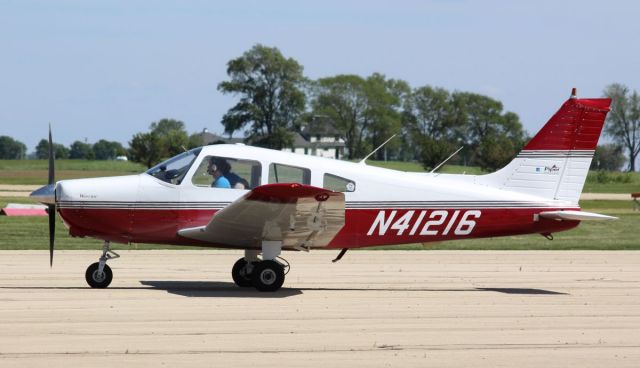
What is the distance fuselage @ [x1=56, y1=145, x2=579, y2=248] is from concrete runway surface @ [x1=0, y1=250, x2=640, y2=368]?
76 centimetres

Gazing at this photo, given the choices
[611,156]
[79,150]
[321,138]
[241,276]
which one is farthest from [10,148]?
[241,276]

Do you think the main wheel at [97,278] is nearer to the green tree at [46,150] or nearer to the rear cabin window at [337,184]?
the rear cabin window at [337,184]

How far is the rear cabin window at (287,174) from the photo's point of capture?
1234 centimetres

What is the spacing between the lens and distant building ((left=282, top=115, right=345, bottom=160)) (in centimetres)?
7900

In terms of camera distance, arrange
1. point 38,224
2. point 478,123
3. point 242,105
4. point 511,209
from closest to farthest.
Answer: point 511,209 → point 38,224 → point 242,105 → point 478,123

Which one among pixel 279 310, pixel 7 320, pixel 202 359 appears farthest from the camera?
pixel 279 310

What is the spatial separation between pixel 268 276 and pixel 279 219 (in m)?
0.85

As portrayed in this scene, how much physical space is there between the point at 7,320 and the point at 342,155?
70212mm

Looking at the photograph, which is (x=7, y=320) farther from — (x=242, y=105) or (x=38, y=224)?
(x=242, y=105)

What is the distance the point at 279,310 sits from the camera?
35.6 feet

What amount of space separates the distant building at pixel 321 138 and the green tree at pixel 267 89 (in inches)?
125

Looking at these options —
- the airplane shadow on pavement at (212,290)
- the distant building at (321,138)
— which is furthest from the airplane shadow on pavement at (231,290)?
the distant building at (321,138)

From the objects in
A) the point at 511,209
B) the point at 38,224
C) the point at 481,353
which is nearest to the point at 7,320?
the point at 481,353

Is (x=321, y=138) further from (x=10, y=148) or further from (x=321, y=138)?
→ (x=10, y=148)
